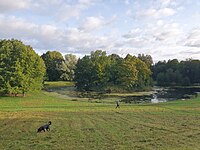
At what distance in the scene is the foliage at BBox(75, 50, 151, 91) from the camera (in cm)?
8514

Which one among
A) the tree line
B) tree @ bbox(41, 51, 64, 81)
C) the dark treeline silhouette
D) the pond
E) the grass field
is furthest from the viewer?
tree @ bbox(41, 51, 64, 81)

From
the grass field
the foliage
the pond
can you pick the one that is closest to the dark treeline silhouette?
the foliage

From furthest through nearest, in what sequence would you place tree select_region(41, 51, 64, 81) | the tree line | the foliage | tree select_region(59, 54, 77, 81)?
tree select_region(41, 51, 64, 81) < tree select_region(59, 54, 77, 81) < the foliage < the tree line

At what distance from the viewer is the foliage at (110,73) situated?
279 feet

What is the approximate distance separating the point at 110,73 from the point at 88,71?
28.1 feet

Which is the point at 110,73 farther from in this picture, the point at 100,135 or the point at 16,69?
the point at 100,135

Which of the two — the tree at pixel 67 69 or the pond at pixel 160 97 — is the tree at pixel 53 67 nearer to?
the tree at pixel 67 69

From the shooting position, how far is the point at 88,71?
96125 millimetres

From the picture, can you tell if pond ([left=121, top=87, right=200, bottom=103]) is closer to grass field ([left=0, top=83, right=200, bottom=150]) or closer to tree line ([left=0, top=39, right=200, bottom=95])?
tree line ([left=0, top=39, right=200, bottom=95])

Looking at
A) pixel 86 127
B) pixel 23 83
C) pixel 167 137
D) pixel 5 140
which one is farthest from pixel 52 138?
pixel 23 83

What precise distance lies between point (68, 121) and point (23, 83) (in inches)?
1118

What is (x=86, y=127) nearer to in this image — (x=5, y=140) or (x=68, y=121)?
(x=68, y=121)

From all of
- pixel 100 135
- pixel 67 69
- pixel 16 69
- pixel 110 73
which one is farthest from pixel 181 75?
pixel 100 135

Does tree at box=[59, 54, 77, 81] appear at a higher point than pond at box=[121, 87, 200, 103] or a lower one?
higher
